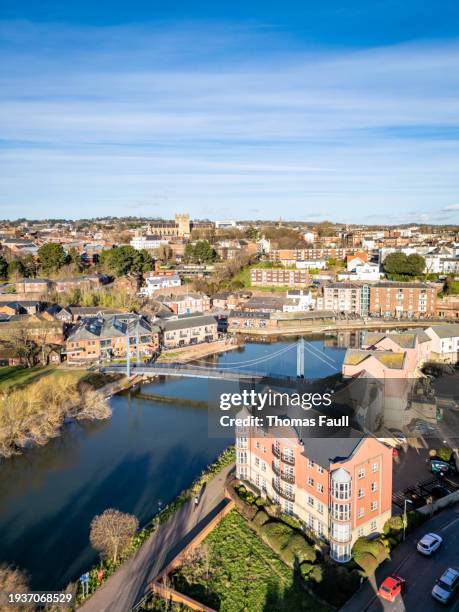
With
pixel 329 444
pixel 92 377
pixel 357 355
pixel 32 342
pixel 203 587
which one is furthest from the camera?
pixel 32 342

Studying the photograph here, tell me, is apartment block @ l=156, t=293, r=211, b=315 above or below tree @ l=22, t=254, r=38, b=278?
below

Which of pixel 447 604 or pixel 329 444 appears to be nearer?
pixel 447 604

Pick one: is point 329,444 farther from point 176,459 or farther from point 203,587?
point 176,459

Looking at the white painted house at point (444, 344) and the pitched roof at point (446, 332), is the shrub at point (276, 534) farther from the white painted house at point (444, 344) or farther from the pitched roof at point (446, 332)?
the pitched roof at point (446, 332)

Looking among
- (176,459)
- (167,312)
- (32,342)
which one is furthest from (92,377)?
(167,312)

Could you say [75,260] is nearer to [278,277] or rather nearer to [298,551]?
[278,277]

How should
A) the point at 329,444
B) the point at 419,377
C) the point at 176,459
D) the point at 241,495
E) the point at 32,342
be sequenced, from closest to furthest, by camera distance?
the point at 329,444, the point at 241,495, the point at 176,459, the point at 419,377, the point at 32,342

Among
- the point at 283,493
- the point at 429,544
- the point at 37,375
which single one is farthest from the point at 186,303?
the point at 429,544

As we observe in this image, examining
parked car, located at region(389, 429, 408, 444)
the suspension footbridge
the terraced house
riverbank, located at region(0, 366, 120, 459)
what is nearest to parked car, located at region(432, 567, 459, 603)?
parked car, located at region(389, 429, 408, 444)

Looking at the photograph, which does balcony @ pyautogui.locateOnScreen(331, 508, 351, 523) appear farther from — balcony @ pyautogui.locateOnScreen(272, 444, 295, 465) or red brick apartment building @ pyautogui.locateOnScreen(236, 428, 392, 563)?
balcony @ pyautogui.locateOnScreen(272, 444, 295, 465)
